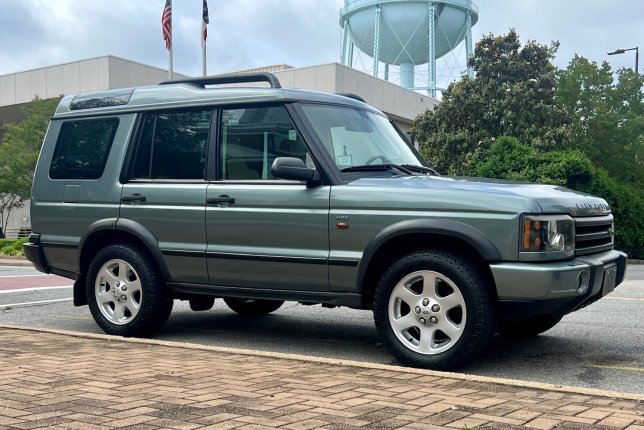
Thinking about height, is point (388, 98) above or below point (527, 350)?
above

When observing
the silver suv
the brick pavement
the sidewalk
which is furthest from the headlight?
the sidewalk

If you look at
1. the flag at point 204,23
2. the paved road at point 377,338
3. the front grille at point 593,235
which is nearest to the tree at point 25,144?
the flag at point 204,23

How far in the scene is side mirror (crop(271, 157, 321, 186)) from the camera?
5.75 meters

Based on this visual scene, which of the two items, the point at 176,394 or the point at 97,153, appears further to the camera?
the point at 97,153

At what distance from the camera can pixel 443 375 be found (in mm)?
Answer: 4895

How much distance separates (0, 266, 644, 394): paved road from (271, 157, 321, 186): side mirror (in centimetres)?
145

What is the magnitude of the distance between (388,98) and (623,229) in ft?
65.1

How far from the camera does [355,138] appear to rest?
644cm

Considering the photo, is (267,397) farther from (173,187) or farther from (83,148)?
(83,148)

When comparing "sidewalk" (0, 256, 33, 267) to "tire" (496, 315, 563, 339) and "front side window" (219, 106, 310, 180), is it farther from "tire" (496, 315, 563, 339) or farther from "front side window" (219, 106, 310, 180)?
"tire" (496, 315, 563, 339)

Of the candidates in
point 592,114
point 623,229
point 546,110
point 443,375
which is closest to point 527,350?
point 443,375

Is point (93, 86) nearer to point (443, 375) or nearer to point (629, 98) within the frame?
point (629, 98)

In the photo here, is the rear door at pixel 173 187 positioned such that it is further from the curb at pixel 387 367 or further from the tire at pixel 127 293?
the curb at pixel 387 367

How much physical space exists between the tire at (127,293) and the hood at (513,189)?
2.17 m
